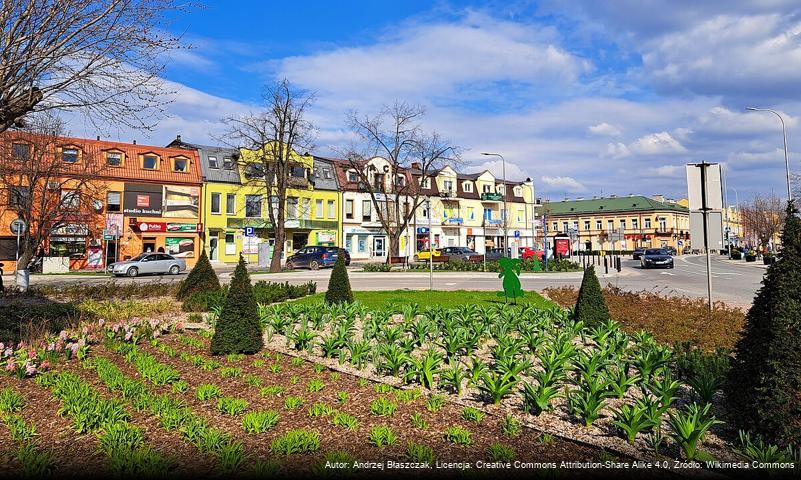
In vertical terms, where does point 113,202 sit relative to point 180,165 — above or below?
below

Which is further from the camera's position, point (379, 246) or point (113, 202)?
point (379, 246)

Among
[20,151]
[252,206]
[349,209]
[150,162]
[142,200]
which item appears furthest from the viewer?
[349,209]

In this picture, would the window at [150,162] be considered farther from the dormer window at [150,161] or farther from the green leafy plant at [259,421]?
the green leafy plant at [259,421]

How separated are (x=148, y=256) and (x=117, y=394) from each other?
3109 centimetres

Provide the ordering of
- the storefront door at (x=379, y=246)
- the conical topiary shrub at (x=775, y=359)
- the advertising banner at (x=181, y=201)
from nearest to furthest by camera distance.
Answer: the conical topiary shrub at (x=775, y=359) < the advertising banner at (x=181, y=201) < the storefront door at (x=379, y=246)

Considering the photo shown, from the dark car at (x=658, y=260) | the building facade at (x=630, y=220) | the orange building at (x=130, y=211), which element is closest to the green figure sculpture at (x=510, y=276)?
the dark car at (x=658, y=260)

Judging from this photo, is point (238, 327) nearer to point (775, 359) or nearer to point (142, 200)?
point (775, 359)

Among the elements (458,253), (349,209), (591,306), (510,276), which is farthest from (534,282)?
(349,209)

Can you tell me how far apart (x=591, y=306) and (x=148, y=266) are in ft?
101

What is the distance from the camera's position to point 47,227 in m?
33.0

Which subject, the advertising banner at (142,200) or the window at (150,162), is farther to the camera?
the window at (150,162)

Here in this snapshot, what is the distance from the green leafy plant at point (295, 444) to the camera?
13.0 feet

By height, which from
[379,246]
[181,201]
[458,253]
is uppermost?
[181,201]

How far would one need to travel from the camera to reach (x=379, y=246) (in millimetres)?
54062
